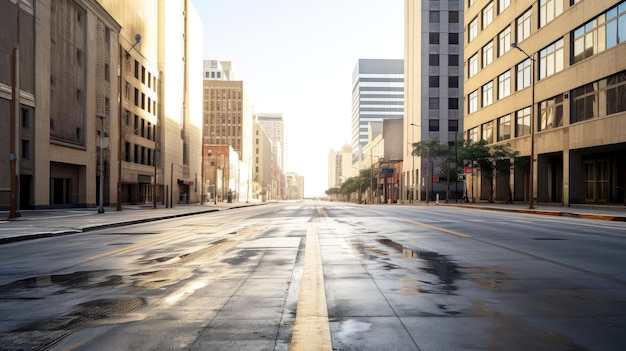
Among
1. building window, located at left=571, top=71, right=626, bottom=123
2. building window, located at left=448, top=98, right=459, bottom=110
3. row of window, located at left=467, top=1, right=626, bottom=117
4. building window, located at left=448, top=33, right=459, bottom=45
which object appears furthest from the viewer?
building window, located at left=448, top=33, right=459, bottom=45

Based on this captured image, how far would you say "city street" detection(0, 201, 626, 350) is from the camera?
425 cm

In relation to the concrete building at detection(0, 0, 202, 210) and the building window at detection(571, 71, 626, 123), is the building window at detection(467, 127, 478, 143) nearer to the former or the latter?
the building window at detection(571, 71, 626, 123)

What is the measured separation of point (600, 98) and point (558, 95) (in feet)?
21.3

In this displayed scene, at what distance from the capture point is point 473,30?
223 feet

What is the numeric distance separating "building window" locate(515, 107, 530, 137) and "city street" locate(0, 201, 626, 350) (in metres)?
42.4

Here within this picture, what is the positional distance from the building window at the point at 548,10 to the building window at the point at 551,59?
239 cm

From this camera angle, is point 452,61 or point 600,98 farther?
point 452,61

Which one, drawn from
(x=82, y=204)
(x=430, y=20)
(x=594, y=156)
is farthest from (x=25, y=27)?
(x=430, y=20)

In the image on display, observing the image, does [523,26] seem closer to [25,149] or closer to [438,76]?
[438,76]

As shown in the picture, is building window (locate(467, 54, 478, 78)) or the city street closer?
the city street

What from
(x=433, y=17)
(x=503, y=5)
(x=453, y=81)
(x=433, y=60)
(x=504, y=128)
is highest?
(x=433, y=17)

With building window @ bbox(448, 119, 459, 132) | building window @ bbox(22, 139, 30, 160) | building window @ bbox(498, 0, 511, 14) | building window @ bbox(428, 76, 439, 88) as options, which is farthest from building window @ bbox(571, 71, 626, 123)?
building window @ bbox(428, 76, 439, 88)

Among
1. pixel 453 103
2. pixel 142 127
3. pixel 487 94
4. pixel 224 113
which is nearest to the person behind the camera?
pixel 142 127

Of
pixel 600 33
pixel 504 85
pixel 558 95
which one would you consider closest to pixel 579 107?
pixel 558 95
